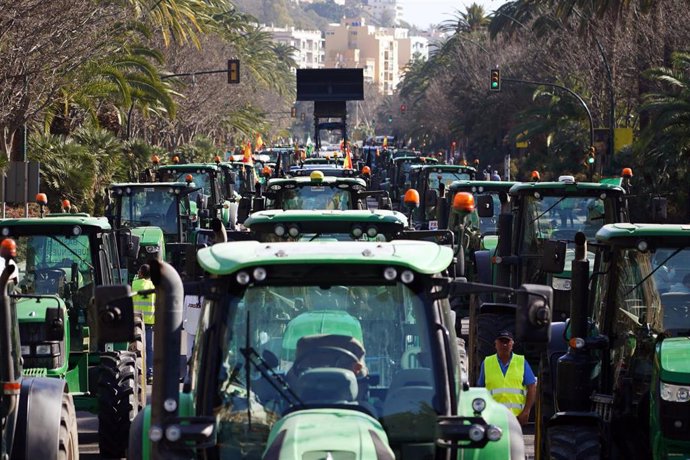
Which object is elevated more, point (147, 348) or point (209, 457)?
point (209, 457)

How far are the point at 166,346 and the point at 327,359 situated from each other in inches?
32.0

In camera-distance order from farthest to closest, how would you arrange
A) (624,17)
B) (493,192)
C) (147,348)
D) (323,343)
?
(624,17) < (493,192) < (147,348) < (323,343)

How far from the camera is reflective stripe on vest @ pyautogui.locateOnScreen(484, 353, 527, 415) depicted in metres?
12.0

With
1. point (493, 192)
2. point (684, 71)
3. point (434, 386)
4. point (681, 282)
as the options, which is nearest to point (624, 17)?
point (684, 71)

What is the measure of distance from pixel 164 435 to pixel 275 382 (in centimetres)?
61

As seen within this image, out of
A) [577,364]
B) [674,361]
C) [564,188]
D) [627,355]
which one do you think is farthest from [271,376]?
[564,188]

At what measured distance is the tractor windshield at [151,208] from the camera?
24.2m

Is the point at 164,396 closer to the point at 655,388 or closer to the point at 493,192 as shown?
the point at 655,388

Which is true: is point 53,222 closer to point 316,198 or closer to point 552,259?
point 552,259

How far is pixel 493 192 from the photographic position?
2244cm

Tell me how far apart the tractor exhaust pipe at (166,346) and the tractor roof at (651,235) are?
404 cm

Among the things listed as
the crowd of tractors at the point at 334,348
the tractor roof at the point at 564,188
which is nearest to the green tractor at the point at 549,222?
the tractor roof at the point at 564,188

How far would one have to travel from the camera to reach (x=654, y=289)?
30.8ft

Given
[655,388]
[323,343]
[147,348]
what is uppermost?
[323,343]
